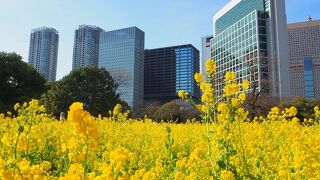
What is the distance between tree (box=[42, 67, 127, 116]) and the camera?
102 ft

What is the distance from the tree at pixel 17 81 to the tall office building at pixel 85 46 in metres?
71.1

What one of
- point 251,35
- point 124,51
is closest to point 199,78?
point 251,35

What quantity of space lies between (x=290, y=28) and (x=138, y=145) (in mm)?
162268

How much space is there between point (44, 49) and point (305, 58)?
96572mm

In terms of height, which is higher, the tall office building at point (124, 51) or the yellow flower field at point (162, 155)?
the tall office building at point (124, 51)

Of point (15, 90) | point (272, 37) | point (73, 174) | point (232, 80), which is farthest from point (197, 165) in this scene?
point (272, 37)

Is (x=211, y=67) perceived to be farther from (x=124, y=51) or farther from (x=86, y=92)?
(x=124, y=51)

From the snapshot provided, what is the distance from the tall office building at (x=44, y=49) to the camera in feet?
338

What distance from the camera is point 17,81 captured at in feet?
98.5

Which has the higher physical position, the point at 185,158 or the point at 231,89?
the point at 231,89

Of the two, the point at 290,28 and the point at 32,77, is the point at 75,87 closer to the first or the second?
the point at 32,77

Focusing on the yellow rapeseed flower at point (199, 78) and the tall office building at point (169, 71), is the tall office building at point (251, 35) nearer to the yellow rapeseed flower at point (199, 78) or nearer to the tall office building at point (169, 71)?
the tall office building at point (169, 71)

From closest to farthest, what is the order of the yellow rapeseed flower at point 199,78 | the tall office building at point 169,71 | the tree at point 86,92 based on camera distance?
the yellow rapeseed flower at point 199,78 < the tree at point 86,92 < the tall office building at point 169,71

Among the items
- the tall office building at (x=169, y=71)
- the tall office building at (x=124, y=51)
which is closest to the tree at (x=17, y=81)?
the tall office building at (x=124, y=51)
